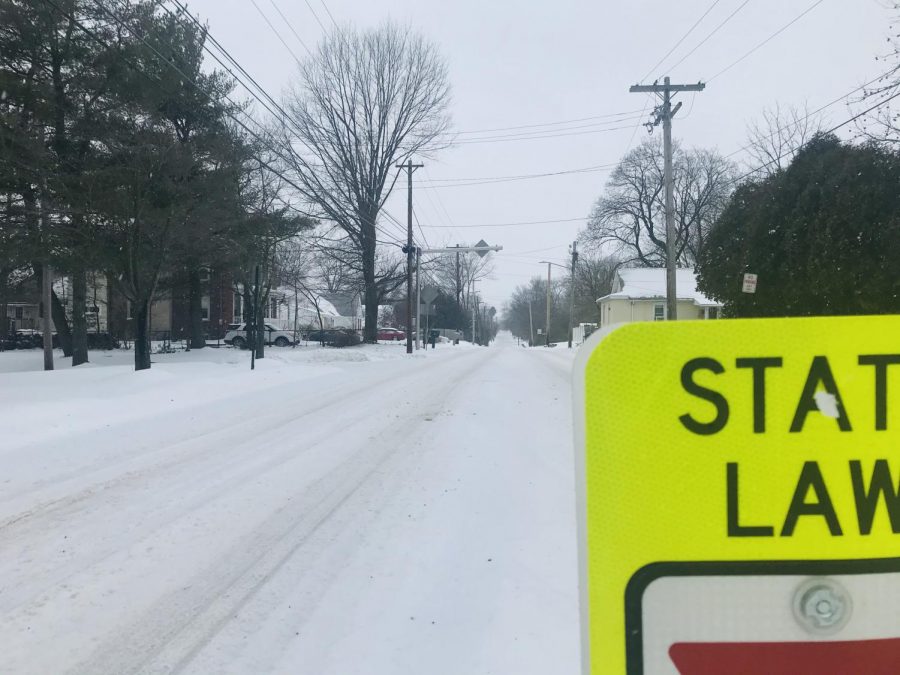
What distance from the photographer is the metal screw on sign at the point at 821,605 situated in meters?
1.17

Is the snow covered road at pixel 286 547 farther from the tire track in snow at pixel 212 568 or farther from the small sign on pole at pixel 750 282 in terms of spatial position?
the small sign on pole at pixel 750 282

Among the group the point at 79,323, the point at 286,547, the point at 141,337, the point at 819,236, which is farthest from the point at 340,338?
the point at 286,547

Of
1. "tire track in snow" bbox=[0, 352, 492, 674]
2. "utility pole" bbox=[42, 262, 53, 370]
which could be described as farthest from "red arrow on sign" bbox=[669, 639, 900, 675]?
"utility pole" bbox=[42, 262, 53, 370]

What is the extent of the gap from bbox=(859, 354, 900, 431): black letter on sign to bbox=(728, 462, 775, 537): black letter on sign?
0.84 feet

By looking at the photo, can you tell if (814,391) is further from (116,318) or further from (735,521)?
(116,318)

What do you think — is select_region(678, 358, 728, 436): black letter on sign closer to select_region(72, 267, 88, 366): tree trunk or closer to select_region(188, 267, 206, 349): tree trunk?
select_region(72, 267, 88, 366): tree trunk

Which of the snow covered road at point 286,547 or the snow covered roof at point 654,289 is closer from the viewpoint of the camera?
the snow covered road at point 286,547

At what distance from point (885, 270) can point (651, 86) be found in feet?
39.4

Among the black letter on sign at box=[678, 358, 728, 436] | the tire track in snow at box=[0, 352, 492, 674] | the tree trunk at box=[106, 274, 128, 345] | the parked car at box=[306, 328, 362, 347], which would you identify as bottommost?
the tire track in snow at box=[0, 352, 492, 674]

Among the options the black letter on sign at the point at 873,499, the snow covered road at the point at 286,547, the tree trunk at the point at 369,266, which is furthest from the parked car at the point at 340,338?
the black letter on sign at the point at 873,499

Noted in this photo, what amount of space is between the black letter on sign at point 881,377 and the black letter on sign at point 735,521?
0.26m

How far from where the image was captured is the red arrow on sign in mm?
1155

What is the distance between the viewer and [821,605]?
1.17m

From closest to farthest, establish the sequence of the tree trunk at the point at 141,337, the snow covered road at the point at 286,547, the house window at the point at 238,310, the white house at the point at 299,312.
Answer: the snow covered road at the point at 286,547
the tree trunk at the point at 141,337
the white house at the point at 299,312
the house window at the point at 238,310
